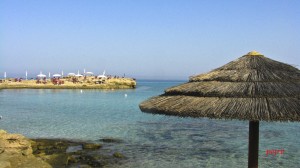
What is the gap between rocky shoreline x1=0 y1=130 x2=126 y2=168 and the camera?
473 inches

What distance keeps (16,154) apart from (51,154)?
3701mm

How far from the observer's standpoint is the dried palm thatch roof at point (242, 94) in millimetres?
5684

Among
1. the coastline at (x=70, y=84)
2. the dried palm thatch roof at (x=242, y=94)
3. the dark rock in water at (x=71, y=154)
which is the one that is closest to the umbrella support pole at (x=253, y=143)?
the dried palm thatch roof at (x=242, y=94)

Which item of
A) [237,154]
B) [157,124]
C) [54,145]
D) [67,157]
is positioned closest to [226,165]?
[237,154]

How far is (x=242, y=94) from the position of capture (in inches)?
236

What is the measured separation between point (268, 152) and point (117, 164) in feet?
25.6

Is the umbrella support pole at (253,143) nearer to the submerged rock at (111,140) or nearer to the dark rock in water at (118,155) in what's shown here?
the dark rock in water at (118,155)

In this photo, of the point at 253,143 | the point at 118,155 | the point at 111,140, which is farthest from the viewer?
the point at 111,140

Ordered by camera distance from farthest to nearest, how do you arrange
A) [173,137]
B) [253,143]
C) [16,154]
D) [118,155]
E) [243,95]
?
[173,137]
[118,155]
[16,154]
[253,143]
[243,95]

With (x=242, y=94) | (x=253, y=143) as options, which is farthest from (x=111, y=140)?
(x=242, y=94)

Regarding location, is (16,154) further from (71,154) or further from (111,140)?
(111,140)

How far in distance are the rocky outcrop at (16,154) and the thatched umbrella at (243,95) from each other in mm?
6554

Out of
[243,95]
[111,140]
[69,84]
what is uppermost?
[243,95]

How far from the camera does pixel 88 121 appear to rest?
29312 mm
